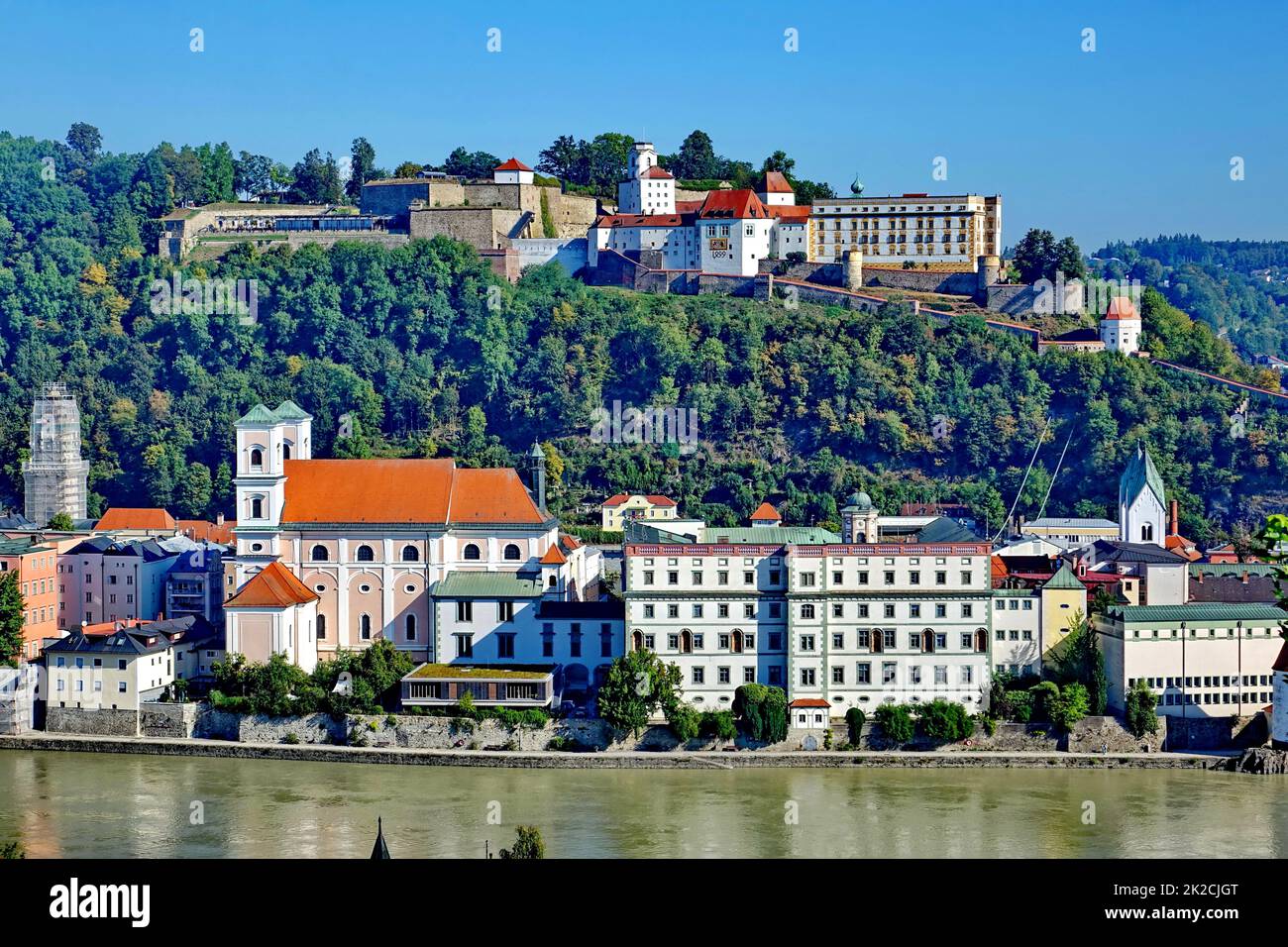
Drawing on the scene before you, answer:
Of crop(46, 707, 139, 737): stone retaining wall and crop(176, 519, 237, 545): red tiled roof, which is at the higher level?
crop(176, 519, 237, 545): red tiled roof

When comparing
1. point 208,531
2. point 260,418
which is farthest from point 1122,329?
point 260,418

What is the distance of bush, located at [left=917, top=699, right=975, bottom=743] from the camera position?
34.1m

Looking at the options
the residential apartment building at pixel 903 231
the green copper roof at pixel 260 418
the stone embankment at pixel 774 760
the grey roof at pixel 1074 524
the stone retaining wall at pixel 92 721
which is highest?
the residential apartment building at pixel 903 231

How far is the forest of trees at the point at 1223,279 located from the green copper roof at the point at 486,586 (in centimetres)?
8817

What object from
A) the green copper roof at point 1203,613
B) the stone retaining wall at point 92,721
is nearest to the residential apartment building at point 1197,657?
the green copper roof at point 1203,613

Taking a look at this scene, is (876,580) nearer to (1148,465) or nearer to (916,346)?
(1148,465)

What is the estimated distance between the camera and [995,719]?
114 feet

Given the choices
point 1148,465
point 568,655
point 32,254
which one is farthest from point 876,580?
point 32,254

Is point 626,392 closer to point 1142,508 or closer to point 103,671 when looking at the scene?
point 1142,508

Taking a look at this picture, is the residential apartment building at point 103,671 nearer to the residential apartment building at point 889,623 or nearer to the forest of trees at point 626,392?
the residential apartment building at point 889,623

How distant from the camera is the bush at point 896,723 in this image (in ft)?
112

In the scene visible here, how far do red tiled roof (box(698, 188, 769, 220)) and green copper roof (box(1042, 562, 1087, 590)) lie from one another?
112 feet

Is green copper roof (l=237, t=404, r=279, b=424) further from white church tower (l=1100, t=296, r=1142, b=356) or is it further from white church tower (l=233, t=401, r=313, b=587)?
white church tower (l=1100, t=296, r=1142, b=356)

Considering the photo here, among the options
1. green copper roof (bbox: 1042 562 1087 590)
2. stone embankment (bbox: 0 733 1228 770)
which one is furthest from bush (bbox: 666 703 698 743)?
green copper roof (bbox: 1042 562 1087 590)
